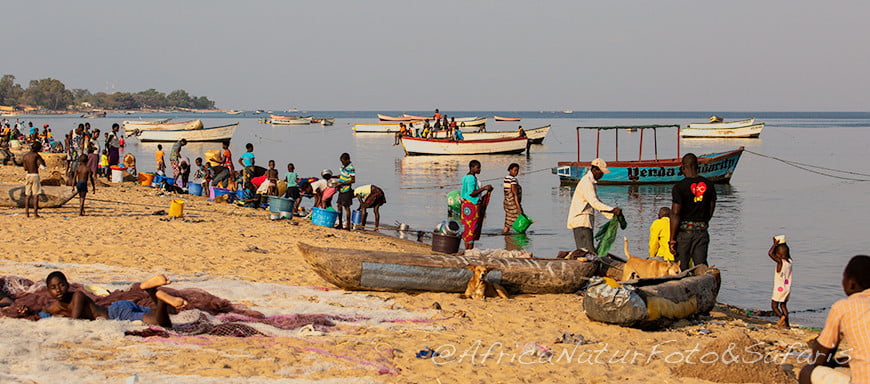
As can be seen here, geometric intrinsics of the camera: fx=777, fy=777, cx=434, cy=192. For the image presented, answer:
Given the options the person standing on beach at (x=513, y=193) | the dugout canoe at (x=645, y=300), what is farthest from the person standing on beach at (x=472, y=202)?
the dugout canoe at (x=645, y=300)

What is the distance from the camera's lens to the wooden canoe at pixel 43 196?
14.3 m

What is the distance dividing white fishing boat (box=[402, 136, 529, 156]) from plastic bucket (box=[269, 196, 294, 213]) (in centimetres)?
3012

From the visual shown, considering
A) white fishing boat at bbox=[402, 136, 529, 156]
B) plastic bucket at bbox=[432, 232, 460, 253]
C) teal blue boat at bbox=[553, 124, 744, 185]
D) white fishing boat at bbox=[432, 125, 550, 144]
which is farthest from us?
white fishing boat at bbox=[432, 125, 550, 144]

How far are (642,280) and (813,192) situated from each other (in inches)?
914

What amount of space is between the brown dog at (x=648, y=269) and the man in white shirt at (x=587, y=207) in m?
0.61

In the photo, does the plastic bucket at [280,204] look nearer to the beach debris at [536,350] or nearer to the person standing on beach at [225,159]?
the person standing on beach at [225,159]

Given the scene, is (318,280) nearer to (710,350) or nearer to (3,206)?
(710,350)

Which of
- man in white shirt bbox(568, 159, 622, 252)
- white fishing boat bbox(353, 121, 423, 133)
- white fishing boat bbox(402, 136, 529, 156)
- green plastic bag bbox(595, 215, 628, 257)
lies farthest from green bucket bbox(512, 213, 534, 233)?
white fishing boat bbox(353, 121, 423, 133)

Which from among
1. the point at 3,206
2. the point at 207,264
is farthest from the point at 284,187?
the point at 207,264

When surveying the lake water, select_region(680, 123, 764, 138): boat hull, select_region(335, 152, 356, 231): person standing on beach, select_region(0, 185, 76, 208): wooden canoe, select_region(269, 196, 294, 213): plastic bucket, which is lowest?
the lake water

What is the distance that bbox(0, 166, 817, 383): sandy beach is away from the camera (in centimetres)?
590

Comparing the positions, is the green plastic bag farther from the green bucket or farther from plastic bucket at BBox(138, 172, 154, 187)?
plastic bucket at BBox(138, 172, 154, 187)

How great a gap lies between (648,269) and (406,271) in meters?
2.81

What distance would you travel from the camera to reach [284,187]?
18016 millimetres
